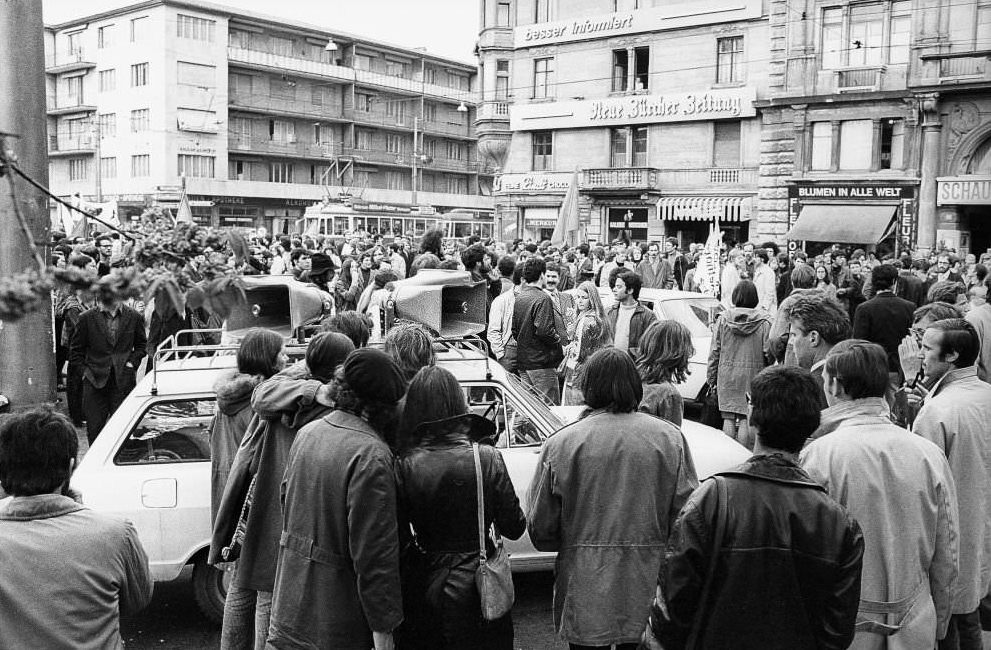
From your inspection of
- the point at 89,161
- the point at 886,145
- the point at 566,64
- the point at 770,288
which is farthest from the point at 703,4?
the point at 89,161

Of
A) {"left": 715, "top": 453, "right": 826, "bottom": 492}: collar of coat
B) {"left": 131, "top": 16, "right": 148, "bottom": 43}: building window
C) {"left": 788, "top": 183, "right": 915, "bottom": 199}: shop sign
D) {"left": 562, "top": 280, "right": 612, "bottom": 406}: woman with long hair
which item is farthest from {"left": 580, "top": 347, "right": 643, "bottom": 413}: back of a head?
{"left": 131, "top": 16, "right": 148, "bottom": 43}: building window

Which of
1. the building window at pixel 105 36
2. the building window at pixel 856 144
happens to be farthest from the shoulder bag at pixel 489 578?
the building window at pixel 105 36

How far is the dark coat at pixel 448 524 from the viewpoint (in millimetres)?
3650

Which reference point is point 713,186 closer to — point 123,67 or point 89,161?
point 123,67

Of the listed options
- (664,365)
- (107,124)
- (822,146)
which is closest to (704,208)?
(822,146)

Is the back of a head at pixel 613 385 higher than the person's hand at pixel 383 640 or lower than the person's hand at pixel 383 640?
higher

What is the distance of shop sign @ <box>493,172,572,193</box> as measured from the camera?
1558 inches

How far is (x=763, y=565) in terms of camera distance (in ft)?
10.0

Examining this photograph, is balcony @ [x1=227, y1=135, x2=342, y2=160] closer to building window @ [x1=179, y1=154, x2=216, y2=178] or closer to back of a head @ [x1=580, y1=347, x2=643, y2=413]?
building window @ [x1=179, y1=154, x2=216, y2=178]

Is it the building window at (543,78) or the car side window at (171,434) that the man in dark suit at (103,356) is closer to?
the car side window at (171,434)

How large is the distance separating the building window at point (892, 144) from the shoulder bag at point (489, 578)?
2977 centimetres

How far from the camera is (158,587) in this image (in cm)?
619

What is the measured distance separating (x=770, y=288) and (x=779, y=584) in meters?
11.9

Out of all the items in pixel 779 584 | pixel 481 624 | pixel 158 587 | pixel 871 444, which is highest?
pixel 871 444
